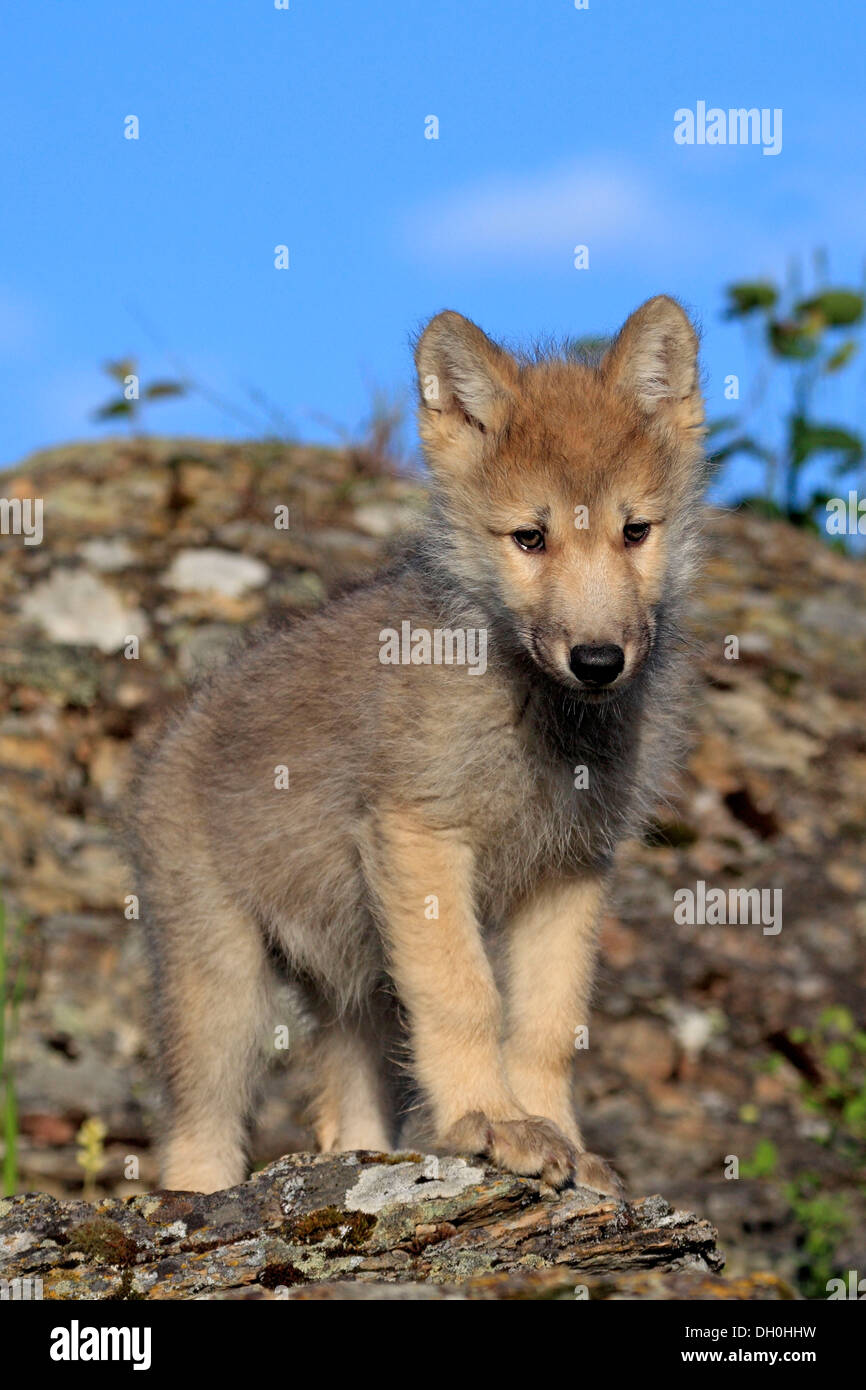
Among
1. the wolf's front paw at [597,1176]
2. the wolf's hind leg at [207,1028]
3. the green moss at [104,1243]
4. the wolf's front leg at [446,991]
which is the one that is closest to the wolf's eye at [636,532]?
the wolf's front leg at [446,991]

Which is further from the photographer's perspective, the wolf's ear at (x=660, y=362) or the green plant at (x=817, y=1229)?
the green plant at (x=817, y=1229)

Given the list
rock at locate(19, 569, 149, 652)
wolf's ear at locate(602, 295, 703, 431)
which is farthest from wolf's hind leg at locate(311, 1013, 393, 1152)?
rock at locate(19, 569, 149, 652)

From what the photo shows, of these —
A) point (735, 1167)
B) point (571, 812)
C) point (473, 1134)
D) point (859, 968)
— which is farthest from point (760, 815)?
point (473, 1134)

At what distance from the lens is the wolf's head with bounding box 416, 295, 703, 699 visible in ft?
14.4

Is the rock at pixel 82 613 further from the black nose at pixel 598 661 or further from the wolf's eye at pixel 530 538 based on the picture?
the black nose at pixel 598 661

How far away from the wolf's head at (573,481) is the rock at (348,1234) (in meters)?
1.50

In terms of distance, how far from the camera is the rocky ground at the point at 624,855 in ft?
25.3

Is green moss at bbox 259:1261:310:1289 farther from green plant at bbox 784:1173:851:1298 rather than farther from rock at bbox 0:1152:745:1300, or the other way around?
green plant at bbox 784:1173:851:1298

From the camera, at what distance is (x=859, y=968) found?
8.55 meters

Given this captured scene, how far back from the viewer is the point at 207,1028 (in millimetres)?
5555

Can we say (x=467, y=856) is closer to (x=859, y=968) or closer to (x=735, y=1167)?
(x=735, y=1167)

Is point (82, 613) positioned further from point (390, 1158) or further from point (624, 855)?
point (390, 1158)

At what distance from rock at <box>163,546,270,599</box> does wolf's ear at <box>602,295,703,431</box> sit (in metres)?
4.91
